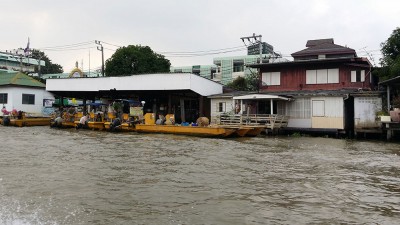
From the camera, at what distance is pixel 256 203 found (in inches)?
255

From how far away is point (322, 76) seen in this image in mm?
24938

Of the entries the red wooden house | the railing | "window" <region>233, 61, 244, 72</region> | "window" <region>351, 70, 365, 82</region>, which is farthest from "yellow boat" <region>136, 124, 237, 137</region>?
"window" <region>233, 61, 244, 72</region>

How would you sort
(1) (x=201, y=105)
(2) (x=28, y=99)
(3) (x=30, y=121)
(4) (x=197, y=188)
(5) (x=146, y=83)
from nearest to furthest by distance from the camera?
(4) (x=197, y=188) → (1) (x=201, y=105) → (5) (x=146, y=83) → (3) (x=30, y=121) → (2) (x=28, y=99)

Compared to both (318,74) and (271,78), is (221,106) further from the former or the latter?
(318,74)

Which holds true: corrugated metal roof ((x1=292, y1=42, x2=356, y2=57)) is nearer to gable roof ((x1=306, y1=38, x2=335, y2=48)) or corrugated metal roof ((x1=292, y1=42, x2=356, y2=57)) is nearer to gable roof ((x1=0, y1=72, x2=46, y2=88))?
gable roof ((x1=306, y1=38, x2=335, y2=48))

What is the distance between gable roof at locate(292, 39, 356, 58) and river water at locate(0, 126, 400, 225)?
18741mm

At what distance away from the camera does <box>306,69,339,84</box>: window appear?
963 inches

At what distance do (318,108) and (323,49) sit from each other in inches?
425

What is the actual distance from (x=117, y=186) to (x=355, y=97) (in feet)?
59.1

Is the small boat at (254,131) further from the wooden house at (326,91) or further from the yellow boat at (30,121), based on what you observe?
the yellow boat at (30,121)

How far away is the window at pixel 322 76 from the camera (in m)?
24.5

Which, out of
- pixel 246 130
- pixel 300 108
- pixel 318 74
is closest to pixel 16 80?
pixel 246 130

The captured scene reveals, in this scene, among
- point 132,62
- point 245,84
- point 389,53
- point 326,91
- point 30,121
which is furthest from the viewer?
point 132,62

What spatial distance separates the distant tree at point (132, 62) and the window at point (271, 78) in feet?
50.6
